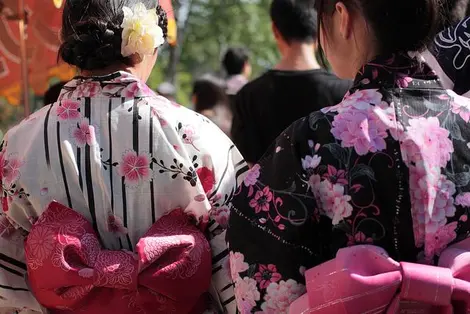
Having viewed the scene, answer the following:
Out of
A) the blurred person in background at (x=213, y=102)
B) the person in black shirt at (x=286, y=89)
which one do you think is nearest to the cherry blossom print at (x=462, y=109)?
the person in black shirt at (x=286, y=89)

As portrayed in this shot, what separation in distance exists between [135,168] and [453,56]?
0.95m

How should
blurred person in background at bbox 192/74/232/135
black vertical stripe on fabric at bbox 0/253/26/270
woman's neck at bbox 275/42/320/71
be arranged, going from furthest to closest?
blurred person in background at bbox 192/74/232/135
woman's neck at bbox 275/42/320/71
black vertical stripe on fabric at bbox 0/253/26/270

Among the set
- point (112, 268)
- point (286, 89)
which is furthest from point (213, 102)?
point (112, 268)

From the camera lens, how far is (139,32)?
2236 mm

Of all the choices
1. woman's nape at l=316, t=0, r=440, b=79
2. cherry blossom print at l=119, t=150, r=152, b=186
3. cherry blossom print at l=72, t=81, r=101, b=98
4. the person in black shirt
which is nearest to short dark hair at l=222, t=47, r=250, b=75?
the person in black shirt

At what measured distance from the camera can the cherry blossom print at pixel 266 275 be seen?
1.67 meters

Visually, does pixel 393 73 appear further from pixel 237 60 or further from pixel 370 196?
pixel 237 60

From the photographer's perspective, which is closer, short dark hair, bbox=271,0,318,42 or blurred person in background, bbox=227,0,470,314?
blurred person in background, bbox=227,0,470,314

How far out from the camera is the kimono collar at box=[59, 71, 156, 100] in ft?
7.39

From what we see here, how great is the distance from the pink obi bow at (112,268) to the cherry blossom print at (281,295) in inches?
19.5

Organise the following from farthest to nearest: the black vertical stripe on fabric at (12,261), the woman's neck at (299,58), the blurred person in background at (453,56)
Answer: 1. the woman's neck at (299,58)
2. the black vertical stripe on fabric at (12,261)
3. the blurred person in background at (453,56)

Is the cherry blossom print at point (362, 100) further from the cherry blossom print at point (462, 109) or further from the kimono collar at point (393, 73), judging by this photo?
the cherry blossom print at point (462, 109)

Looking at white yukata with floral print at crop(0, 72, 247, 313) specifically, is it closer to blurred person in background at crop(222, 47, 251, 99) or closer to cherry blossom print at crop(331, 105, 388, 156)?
cherry blossom print at crop(331, 105, 388, 156)

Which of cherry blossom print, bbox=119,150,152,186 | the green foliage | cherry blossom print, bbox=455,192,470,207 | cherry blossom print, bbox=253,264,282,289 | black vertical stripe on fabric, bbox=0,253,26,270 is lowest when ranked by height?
the green foliage
